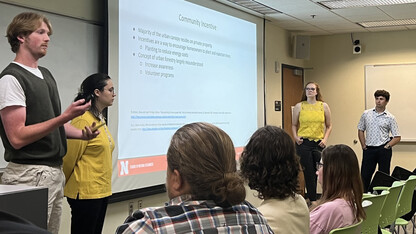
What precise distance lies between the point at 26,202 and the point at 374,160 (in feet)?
19.8

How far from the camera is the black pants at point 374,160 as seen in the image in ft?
22.2

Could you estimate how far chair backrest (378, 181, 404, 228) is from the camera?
335 centimetres

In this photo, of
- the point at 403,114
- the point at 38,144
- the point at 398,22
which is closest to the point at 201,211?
the point at 38,144

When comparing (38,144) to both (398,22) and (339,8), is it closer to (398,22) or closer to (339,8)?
(339,8)

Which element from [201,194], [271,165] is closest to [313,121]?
[271,165]

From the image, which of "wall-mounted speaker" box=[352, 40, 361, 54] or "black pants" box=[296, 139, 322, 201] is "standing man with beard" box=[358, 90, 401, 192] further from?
"wall-mounted speaker" box=[352, 40, 361, 54]

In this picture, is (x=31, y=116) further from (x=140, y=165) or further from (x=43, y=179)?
(x=140, y=165)

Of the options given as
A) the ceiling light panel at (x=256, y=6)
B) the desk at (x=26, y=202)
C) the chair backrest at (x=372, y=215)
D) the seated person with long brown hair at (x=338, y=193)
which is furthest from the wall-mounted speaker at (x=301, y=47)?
the desk at (x=26, y=202)

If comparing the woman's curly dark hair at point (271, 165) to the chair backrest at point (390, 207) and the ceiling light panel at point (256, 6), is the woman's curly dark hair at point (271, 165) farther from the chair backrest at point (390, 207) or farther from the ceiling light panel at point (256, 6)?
the ceiling light panel at point (256, 6)

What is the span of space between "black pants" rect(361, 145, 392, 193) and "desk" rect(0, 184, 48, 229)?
584 cm

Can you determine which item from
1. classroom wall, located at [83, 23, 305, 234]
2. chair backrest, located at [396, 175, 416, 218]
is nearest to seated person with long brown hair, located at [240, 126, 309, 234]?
chair backrest, located at [396, 175, 416, 218]

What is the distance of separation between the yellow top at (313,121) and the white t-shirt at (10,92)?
4.64 meters

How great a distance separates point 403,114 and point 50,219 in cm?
690

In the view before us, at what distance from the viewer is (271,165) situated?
78.3 inches
